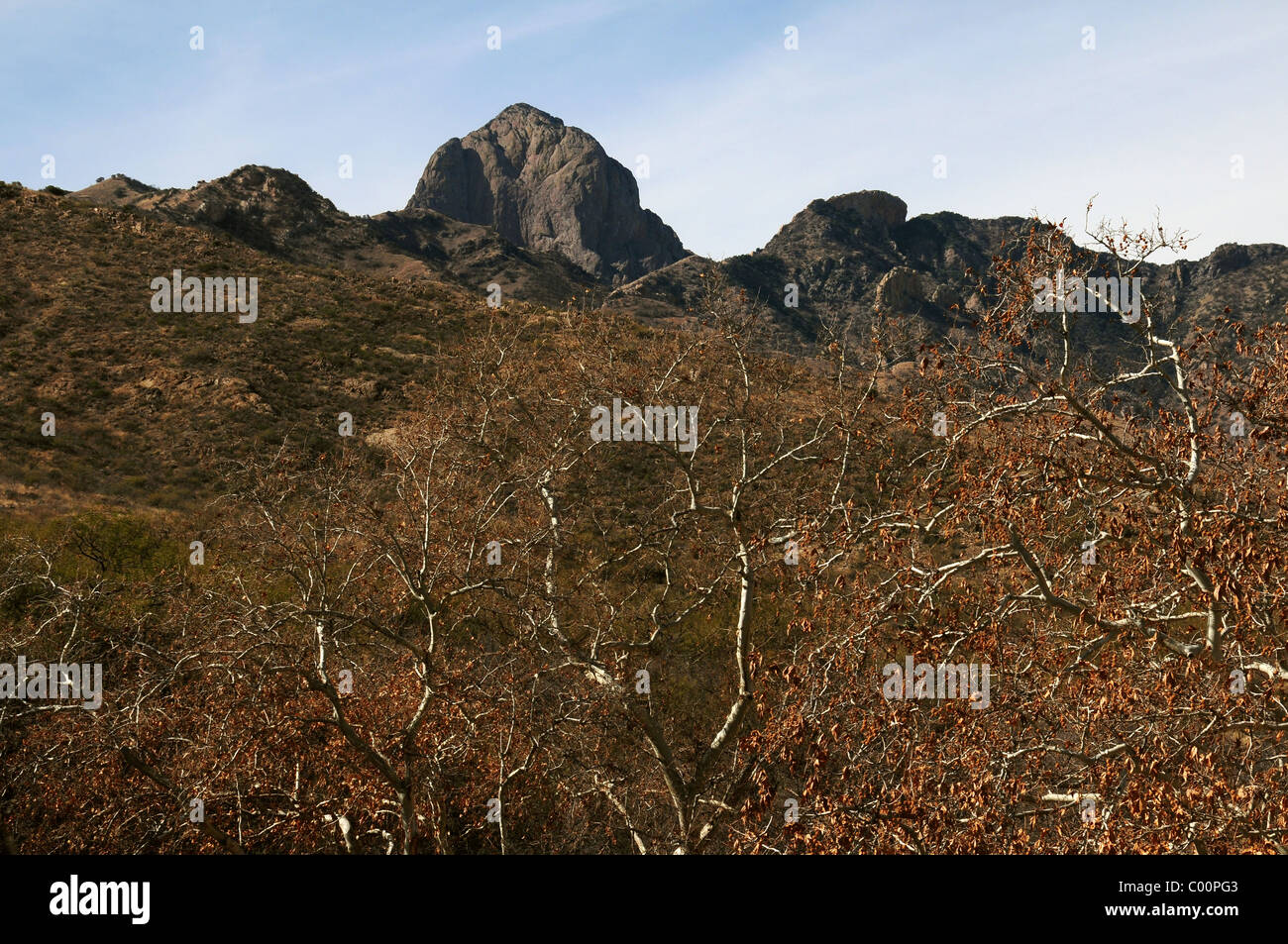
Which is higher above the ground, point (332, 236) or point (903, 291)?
point (332, 236)

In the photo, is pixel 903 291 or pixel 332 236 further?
pixel 903 291

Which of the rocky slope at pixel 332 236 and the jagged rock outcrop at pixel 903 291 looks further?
the jagged rock outcrop at pixel 903 291

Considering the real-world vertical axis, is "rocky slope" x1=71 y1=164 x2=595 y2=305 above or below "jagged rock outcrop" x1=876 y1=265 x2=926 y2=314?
above

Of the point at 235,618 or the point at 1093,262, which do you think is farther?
the point at 235,618

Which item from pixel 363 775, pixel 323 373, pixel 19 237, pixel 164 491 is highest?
pixel 19 237

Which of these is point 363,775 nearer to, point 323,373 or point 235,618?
point 235,618

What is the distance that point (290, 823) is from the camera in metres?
11.1

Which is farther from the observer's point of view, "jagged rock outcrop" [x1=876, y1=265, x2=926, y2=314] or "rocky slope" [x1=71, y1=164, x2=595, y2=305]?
"jagged rock outcrop" [x1=876, y1=265, x2=926, y2=314]

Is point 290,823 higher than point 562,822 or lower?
higher

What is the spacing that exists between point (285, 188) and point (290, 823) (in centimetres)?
10047

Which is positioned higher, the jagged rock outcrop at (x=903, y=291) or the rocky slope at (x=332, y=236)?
the rocky slope at (x=332, y=236)

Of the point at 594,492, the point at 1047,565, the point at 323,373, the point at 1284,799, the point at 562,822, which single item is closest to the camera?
the point at 1284,799
